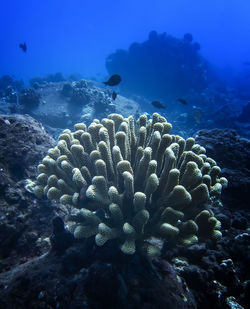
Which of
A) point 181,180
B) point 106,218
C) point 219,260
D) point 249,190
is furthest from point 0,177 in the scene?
→ point 249,190

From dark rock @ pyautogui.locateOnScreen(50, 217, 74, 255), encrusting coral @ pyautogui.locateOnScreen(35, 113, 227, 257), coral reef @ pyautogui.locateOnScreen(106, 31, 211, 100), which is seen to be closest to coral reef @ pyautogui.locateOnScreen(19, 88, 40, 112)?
encrusting coral @ pyautogui.locateOnScreen(35, 113, 227, 257)

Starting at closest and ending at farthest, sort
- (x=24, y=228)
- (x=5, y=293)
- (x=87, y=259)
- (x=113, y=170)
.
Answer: (x=5, y=293), (x=87, y=259), (x=113, y=170), (x=24, y=228)

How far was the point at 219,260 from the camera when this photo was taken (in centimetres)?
276

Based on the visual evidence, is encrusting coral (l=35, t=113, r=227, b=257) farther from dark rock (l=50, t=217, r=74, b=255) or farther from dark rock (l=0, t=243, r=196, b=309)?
dark rock (l=0, t=243, r=196, b=309)

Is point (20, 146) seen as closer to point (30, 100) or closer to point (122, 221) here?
point (122, 221)

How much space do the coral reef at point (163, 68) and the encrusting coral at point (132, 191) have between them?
79.8 feet

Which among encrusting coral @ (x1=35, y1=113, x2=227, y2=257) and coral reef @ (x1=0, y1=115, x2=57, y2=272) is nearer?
encrusting coral @ (x1=35, y1=113, x2=227, y2=257)

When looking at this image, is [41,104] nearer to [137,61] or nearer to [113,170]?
[113,170]

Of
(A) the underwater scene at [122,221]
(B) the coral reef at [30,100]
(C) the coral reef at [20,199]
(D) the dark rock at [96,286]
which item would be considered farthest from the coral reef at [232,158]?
(B) the coral reef at [30,100]

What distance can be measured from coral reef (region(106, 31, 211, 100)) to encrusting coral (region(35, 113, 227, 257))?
24318 mm

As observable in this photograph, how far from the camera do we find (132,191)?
8.21 feet

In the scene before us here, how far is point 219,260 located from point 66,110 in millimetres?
12002

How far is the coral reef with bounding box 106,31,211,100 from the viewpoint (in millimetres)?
25788

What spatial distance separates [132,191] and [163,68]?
89.2ft
